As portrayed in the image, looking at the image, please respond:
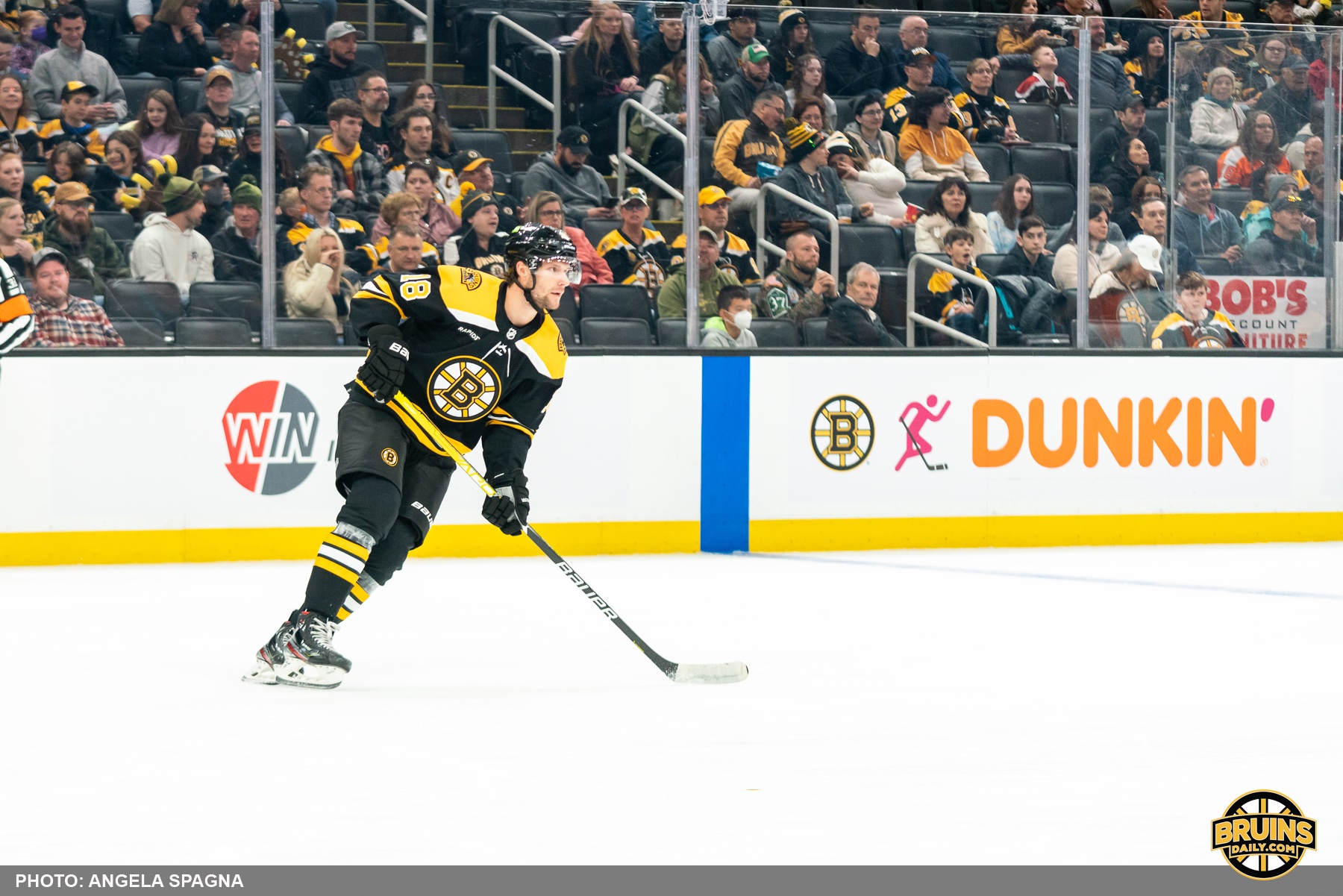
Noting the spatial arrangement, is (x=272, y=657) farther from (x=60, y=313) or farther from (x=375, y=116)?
(x=375, y=116)

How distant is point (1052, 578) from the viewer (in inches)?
266

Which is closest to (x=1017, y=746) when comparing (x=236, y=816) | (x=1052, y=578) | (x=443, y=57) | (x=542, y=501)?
(x=236, y=816)

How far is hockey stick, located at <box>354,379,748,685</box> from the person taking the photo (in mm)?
4328

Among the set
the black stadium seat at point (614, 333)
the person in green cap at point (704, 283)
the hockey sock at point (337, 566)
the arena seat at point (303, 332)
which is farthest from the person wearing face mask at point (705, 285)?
the hockey sock at point (337, 566)

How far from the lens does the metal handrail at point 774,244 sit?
768 cm

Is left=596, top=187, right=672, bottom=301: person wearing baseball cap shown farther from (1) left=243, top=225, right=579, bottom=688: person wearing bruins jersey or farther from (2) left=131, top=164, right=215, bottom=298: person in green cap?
(1) left=243, top=225, right=579, bottom=688: person wearing bruins jersey

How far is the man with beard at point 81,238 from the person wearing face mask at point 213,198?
358 millimetres

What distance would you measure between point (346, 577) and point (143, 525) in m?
2.98

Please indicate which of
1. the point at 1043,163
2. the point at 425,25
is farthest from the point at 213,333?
the point at 1043,163

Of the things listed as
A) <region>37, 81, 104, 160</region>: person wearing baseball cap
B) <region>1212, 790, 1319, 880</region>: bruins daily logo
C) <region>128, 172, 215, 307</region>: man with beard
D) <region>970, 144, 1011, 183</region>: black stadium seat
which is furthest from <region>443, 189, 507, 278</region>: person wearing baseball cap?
<region>1212, 790, 1319, 880</region>: bruins daily logo

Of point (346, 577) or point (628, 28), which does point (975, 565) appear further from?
point (346, 577)

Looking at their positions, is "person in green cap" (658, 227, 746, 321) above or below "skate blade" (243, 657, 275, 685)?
above

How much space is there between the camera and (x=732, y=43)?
7672 mm

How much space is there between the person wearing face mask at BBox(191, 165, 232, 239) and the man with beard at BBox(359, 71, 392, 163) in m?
0.59
